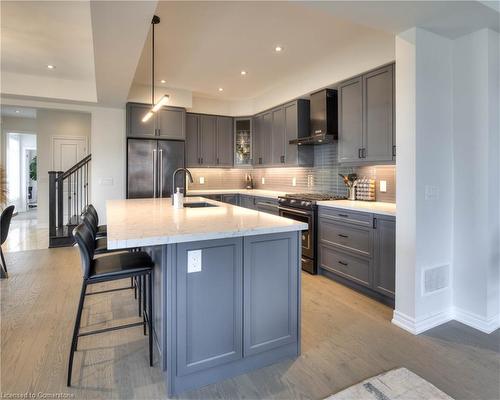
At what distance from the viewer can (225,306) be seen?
1.88 meters

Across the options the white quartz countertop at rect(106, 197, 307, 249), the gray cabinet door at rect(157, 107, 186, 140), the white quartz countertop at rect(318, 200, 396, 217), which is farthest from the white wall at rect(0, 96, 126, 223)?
the white quartz countertop at rect(318, 200, 396, 217)

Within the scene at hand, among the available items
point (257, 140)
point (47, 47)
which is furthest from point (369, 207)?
point (47, 47)

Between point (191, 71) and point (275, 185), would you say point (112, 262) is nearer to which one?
point (191, 71)

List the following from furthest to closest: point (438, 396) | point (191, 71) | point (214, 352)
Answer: point (191, 71)
point (214, 352)
point (438, 396)

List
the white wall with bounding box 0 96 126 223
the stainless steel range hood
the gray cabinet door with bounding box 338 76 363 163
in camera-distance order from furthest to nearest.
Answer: the white wall with bounding box 0 96 126 223 < the stainless steel range hood < the gray cabinet door with bounding box 338 76 363 163

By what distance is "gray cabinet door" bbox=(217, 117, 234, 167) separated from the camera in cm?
595

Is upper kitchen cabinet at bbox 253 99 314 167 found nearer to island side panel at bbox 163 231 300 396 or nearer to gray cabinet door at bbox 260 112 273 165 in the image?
gray cabinet door at bbox 260 112 273 165

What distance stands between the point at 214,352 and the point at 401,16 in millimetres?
2632

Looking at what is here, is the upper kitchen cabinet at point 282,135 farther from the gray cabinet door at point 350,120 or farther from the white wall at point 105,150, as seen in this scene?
the white wall at point 105,150

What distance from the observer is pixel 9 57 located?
13.5 ft

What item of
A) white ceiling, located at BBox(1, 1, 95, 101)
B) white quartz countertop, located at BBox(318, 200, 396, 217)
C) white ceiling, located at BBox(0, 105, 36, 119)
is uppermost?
white ceiling, located at BBox(0, 105, 36, 119)

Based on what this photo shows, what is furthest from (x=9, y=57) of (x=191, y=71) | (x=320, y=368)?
(x=320, y=368)

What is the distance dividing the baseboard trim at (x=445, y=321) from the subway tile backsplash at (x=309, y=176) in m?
1.33

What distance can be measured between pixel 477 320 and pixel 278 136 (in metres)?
3.60
